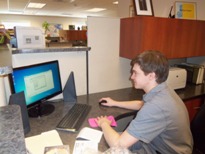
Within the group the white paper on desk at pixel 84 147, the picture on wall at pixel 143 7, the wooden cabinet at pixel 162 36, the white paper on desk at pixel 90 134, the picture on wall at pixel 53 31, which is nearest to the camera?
the white paper on desk at pixel 84 147

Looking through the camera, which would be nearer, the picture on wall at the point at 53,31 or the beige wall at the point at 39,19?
the picture on wall at the point at 53,31

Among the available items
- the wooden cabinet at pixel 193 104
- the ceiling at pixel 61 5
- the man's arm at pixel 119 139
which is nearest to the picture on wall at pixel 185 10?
the wooden cabinet at pixel 193 104

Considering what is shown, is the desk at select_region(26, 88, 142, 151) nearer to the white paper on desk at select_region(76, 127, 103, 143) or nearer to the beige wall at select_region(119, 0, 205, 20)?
the white paper on desk at select_region(76, 127, 103, 143)

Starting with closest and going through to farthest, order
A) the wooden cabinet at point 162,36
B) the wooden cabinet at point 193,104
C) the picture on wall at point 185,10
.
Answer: the wooden cabinet at point 162,36, the wooden cabinet at point 193,104, the picture on wall at point 185,10

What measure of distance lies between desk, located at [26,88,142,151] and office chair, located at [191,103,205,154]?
0.59 metres

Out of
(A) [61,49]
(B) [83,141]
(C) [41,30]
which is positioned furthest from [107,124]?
(C) [41,30]

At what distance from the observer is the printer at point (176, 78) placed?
203 centimetres

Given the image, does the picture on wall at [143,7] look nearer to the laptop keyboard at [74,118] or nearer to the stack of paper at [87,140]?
the laptop keyboard at [74,118]

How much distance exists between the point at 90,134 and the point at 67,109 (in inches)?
19.3

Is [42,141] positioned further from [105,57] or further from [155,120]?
[105,57]

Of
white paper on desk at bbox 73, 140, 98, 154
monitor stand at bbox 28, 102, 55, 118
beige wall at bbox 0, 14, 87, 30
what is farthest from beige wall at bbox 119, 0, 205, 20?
beige wall at bbox 0, 14, 87, 30

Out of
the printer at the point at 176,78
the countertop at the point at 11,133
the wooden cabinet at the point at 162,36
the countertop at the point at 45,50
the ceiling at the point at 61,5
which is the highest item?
the ceiling at the point at 61,5

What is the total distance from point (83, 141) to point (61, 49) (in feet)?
3.17

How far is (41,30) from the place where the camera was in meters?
1.62
